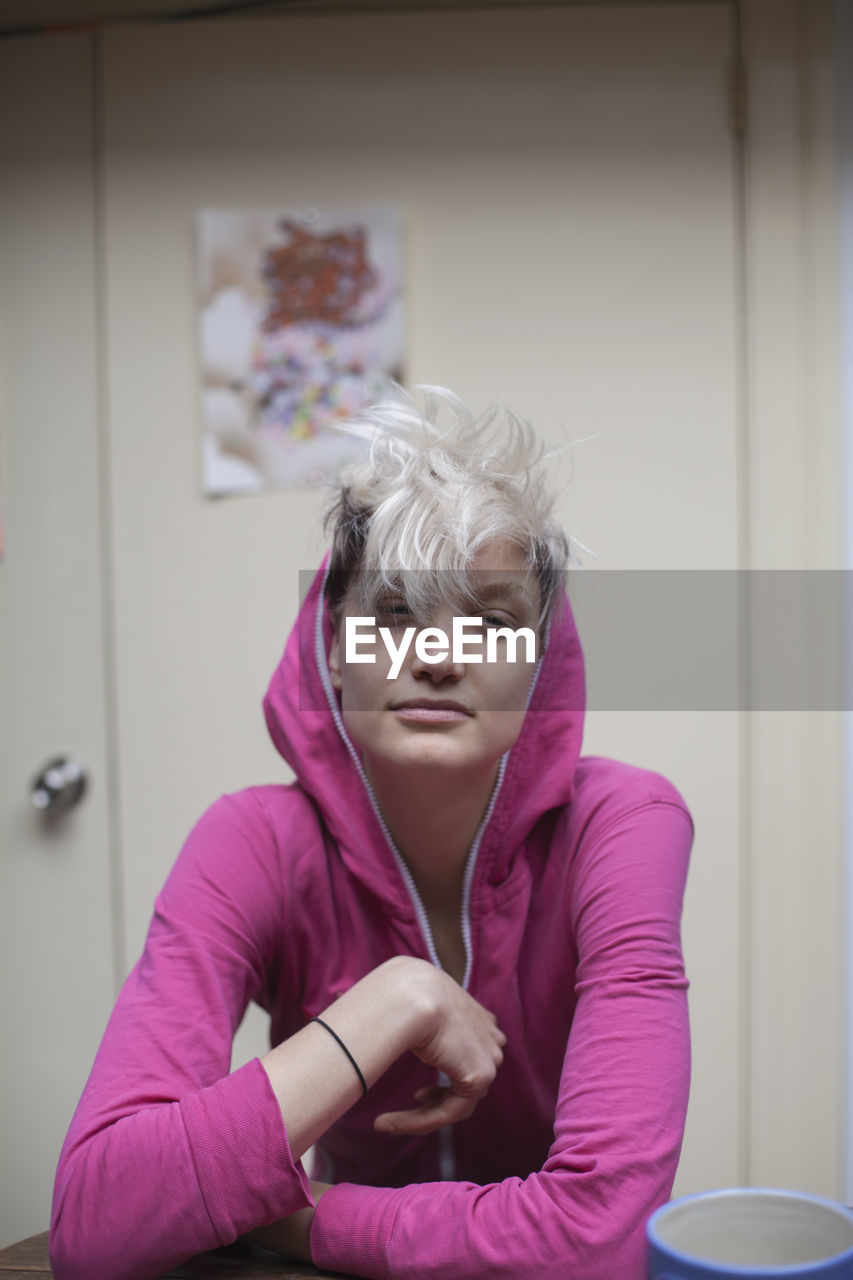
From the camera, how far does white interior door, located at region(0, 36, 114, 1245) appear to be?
181cm

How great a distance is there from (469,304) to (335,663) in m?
0.87

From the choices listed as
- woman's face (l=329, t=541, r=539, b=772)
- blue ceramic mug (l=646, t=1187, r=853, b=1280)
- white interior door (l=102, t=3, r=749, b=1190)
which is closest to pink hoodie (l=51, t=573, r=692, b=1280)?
woman's face (l=329, t=541, r=539, b=772)

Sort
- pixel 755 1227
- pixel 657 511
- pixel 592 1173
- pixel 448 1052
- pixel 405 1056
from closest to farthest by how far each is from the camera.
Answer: pixel 755 1227
pixel 592 1173
pixel 448 1052
pixel 405 1056
pixel 657 511

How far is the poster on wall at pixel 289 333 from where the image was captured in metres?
1.78

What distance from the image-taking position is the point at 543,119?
177 cm

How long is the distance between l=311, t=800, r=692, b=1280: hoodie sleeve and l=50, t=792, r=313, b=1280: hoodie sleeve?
63 mm

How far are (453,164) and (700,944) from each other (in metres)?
1.30

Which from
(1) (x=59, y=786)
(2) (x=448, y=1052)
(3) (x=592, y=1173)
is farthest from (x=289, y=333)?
(3) (x=592, y=1173)

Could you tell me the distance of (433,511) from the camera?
1.01 m

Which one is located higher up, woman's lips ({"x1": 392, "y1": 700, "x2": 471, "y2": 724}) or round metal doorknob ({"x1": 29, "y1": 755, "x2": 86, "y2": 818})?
woman's lips ({"x1": 392, "y1": 700, "x2": 471, "y2": 724})

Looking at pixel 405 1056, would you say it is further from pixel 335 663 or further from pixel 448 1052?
pixel 335 663

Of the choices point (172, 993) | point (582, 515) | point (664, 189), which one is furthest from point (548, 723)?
point (664, 189)

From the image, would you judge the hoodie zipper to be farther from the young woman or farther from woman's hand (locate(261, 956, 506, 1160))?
woman's hand (locate(261, 956, 506, 1160))

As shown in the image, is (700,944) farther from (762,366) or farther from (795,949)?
(762,366)
